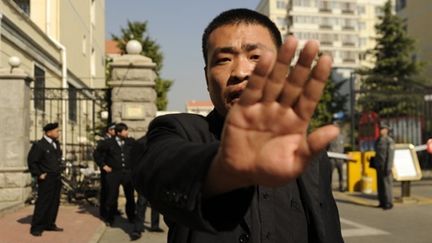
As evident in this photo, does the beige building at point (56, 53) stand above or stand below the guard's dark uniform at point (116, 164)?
above

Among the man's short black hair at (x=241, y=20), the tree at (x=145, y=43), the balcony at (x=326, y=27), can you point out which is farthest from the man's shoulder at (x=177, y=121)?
the balcony at (x=326, y=27)

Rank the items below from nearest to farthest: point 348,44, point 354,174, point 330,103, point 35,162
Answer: point 35,162, point 354,174, point 330,103, point 348,44

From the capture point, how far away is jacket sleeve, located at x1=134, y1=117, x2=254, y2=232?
1103 millimetres

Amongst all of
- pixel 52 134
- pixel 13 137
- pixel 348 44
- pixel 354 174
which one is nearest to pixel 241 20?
pixel 52 134

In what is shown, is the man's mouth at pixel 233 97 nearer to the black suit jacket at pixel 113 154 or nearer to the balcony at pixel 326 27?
the black suit jacket at pixel 113 154

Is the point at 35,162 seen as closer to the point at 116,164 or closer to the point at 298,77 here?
the point at 116,164

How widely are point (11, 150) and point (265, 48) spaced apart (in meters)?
10.2

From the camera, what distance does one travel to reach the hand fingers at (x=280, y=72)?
91 cm

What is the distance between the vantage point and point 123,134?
9.43m

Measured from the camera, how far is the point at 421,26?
40219 millimetres

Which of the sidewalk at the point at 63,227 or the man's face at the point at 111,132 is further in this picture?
the man's face at the point at 111,132

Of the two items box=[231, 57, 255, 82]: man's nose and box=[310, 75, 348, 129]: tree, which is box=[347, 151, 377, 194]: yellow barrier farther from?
box=[310, 75, 348, 129]: tree

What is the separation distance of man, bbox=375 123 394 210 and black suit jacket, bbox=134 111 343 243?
935cm

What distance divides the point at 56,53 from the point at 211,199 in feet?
64.8
